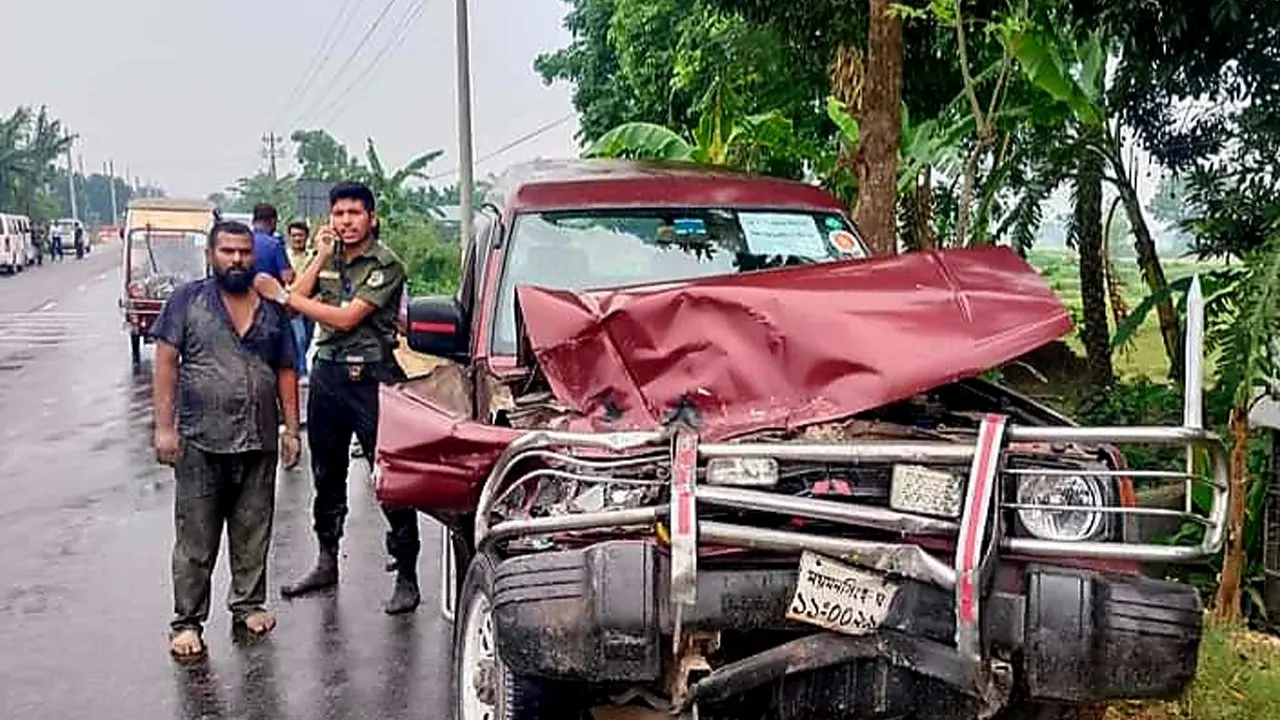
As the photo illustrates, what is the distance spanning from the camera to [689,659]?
345 cm

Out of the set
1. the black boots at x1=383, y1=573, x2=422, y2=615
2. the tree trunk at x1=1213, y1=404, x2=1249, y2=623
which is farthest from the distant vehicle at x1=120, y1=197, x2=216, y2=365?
the tree trunk at x1=1213, y1=404, x2=1249, y2=623

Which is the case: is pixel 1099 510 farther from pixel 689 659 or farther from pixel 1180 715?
pixel 1180 715

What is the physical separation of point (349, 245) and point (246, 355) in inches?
32.4

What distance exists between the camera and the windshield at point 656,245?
18.2 ft

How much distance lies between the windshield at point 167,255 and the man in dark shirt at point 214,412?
15464 mm

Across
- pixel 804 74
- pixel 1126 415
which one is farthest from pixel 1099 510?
pixel 804 74

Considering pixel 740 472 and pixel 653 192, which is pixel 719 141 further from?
pixel 740 472

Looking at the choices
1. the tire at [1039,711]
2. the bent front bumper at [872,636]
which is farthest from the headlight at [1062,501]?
the tire at [1039,711]

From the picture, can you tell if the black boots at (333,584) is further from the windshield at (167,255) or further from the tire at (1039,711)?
the windshield at (167,255)

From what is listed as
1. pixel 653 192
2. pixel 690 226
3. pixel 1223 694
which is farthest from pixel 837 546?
pixel 653 192

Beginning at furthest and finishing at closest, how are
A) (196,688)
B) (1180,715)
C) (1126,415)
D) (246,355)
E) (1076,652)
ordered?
1. (1126,415)
2. (246,355)
3. (196,688)
4. (1180,715)
5. (1076,652)

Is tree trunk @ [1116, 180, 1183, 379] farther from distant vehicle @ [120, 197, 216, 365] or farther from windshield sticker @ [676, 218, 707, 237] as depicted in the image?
distant vehicle @ [120, 197, 216, 365]

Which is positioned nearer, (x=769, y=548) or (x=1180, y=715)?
(x=769, y=548)

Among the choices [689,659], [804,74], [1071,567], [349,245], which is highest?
[804,74]
